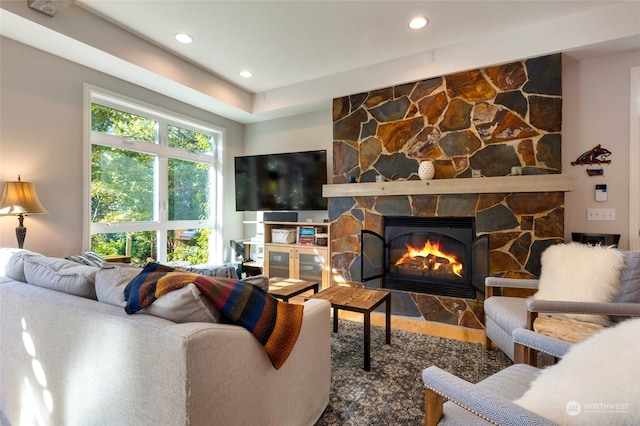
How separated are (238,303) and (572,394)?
3.50 feet

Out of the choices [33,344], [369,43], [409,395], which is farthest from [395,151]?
[33,344]

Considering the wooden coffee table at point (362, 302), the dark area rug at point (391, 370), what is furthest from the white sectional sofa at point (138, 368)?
the wooden coffee table at point (362, 302)

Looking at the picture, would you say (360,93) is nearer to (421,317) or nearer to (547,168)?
(547,168)

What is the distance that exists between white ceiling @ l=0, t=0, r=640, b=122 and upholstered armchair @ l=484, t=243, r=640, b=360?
193 cm

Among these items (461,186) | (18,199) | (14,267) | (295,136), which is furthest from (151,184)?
(461,186)

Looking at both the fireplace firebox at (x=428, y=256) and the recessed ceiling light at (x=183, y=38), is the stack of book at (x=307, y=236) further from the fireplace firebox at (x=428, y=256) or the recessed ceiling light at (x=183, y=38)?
the recessed ceiling light at (x=183, y=38)

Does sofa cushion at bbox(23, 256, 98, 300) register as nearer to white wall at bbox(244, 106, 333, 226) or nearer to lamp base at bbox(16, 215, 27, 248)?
lamp base at bbox(16, 215, 27, 248)

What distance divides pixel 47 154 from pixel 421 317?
402 centimetres

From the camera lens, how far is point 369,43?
10.00 ft

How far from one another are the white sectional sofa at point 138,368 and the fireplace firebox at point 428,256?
1.99m

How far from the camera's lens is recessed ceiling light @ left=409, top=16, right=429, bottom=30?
8.71ft

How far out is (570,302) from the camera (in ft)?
5.71

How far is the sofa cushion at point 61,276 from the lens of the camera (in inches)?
54.5

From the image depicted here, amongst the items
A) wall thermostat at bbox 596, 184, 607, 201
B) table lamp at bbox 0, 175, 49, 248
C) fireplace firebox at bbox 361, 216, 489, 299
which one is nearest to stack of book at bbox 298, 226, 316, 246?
fireplace firebox at bbox 361, 216, 489, 299
